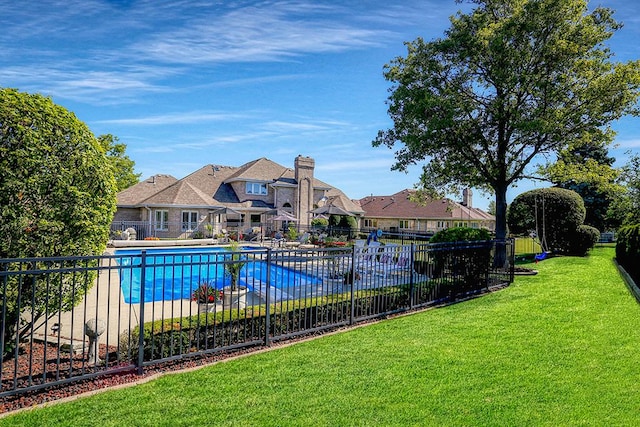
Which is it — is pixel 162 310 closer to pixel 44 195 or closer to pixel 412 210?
pixel 44 195

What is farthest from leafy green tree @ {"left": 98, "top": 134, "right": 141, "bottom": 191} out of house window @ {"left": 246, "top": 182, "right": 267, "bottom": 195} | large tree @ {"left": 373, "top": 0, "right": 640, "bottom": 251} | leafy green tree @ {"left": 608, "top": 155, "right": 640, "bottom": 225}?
leafy green tree @ {"left": 608, "top": 155, "right": 640, "bottom": 225}

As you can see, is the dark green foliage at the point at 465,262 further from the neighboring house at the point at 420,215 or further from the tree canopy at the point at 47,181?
the neighboring house at the point at 420,215

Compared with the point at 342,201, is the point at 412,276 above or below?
below

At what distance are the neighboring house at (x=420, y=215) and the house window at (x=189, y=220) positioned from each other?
24713mm

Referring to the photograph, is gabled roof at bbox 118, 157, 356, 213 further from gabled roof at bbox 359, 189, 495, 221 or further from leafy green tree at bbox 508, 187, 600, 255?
leafy green tree at bbox 508, 187, 600, 255

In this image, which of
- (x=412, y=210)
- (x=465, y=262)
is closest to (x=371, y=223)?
(x=412, y=210)

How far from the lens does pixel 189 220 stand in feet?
100

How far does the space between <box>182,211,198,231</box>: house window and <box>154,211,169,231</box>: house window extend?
4.02 ft

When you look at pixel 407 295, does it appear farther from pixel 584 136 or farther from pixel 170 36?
pixel 584 136

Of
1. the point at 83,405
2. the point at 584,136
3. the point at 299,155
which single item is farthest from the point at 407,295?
the point at 299,155

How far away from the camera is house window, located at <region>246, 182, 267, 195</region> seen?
35769mm

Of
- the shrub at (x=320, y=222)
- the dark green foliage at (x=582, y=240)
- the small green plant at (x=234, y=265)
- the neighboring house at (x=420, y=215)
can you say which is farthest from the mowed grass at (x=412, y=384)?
the neighboring house at (x=420, y=215)

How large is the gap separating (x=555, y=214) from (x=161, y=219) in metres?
26.1

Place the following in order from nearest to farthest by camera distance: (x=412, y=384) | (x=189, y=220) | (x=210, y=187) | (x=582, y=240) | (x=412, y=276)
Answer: (x=412, y=384), (x=412, y=276), (x=582, y=240), (x=189, y=220), (x=210, y=187)
